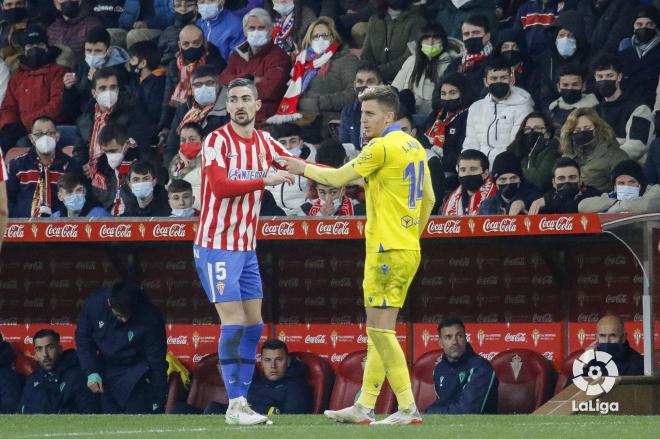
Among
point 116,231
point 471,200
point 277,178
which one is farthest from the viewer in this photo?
point 116,231

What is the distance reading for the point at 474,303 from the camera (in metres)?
13.3

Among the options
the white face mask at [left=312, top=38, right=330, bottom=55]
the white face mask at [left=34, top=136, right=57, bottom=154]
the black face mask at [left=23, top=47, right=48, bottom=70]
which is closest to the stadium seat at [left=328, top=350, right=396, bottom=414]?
the white face mask at [left=312, top=38, right=330, bottom=55]

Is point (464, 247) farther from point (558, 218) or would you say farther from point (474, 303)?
point (558, 218)

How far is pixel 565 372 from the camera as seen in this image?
12430 mm

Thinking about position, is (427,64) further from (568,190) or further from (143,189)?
(143,189)

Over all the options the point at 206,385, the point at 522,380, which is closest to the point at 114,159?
the point at 206,385

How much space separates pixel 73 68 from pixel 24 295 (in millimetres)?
2895

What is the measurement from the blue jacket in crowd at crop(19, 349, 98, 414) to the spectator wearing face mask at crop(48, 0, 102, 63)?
426 centimetres

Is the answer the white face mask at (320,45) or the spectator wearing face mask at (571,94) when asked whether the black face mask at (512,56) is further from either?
the white face mask at (320,45)

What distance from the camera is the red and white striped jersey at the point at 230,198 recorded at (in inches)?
367

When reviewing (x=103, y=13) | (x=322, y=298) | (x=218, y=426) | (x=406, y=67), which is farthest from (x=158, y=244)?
(x=218, y=426)

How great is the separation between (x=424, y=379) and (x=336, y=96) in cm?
308

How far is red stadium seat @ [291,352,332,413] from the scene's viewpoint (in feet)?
42.4

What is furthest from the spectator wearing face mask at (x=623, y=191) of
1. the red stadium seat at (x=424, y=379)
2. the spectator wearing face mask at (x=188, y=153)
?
the spectator wearing face mask at (x=188, y=153)
